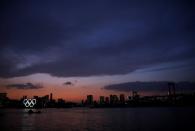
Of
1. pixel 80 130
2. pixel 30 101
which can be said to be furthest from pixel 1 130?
pixel 30 101

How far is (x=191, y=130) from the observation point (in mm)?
46750

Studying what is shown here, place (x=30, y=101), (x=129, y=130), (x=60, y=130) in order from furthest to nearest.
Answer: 1. (x=30, y=101)
2. (x=60, y=130)
3. (x=129, y=130)

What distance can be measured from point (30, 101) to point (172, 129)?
138 meters

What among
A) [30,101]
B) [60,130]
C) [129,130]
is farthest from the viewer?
[30,101]

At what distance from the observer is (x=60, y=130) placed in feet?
177

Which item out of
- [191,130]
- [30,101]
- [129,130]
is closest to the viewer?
[191,130]

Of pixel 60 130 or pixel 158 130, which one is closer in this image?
pixel 158 130

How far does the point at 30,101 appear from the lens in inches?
6703

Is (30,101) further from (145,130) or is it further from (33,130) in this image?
(145,130)

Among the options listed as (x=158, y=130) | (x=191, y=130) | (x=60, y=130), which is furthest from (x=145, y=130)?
(x=60, y=130)

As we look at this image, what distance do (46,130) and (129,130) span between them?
19647mm

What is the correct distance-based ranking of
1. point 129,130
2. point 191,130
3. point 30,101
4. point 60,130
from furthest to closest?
point 30,101 < point 60,130 < point 129,130 < point 191,130

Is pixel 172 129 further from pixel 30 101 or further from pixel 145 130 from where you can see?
pixel 30 101

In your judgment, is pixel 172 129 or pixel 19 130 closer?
pixel 172 129
